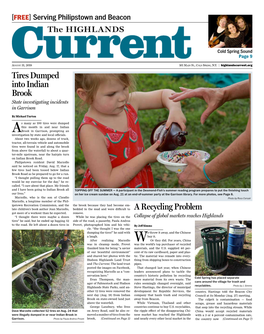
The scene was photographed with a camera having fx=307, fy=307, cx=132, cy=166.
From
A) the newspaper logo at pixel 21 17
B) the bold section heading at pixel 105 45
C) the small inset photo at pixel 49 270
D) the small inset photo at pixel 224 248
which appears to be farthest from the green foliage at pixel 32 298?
the newspaper logo at pixel 21 17

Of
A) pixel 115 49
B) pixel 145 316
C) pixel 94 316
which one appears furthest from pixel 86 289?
pixel 115 49

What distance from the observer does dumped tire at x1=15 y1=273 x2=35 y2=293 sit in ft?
7.68

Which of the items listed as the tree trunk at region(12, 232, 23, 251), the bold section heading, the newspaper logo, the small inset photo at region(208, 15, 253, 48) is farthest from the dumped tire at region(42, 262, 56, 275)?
the small inset photo at region(208, 15, 253, 48)

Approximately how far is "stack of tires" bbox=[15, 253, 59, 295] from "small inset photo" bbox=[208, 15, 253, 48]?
7.03ft

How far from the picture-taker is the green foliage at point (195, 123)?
3.49 m

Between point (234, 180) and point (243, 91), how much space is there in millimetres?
1097

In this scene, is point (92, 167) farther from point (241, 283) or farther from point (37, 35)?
point (241, 283)

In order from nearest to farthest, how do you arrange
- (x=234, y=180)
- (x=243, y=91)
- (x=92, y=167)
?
(x=92, y=167) < (x=243, y=91) < (x=234, y=180)

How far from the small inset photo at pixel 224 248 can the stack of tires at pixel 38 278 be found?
1130 millimetres

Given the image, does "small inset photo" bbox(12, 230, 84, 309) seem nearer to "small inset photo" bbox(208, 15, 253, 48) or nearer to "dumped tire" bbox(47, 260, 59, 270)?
"dumped tire" bbox(47, 260, 59, 270)

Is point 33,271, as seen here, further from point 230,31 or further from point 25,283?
point 230,31

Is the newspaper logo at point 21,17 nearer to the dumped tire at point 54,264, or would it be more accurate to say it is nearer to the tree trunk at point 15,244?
the tree trunk at point 15,244

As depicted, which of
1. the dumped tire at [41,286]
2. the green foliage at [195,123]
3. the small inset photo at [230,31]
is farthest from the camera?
the green foliage at [195,123]

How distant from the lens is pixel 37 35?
246 cm
